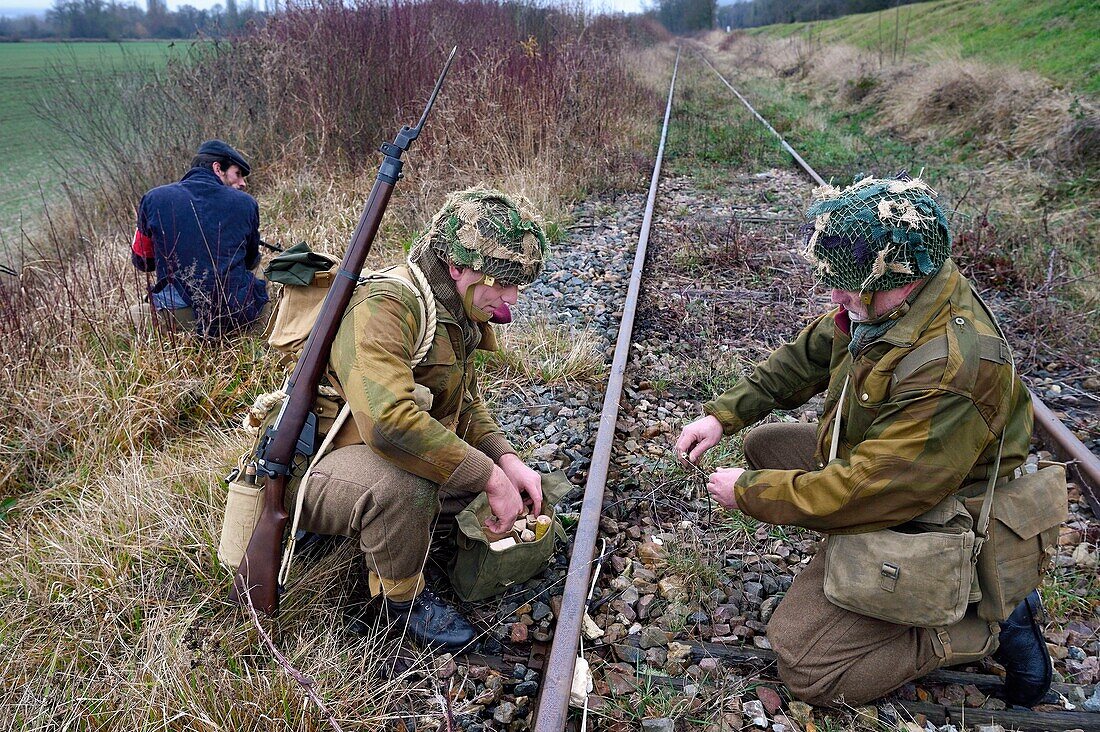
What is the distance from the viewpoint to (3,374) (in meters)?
4.04

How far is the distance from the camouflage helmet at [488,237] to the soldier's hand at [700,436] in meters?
0.92

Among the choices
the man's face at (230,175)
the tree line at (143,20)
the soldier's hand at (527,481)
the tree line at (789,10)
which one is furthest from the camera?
the tree line at (789,10)

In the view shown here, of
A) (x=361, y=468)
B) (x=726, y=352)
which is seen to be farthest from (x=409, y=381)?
(x=726, y=352)

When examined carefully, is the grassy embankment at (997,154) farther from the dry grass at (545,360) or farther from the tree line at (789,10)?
the tree line at (789,10)

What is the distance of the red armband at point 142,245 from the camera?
200 inches

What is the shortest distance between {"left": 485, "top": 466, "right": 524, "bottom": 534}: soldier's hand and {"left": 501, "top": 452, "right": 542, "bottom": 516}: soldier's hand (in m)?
0.14

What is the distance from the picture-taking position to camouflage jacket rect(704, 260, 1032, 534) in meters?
2.15

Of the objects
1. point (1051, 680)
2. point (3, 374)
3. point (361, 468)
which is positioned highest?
point (361, 468)

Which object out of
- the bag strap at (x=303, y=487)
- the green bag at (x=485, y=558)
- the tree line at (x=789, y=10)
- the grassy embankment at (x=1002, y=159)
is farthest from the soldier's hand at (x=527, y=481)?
the tree line at (x=789, y=10)

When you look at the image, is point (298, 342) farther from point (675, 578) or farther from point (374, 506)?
point (675, 578)

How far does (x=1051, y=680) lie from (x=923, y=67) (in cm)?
1700

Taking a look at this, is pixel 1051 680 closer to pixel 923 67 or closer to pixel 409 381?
pixel 409 381

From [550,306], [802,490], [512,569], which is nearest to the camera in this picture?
[802,490]

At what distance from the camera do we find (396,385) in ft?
7.68
